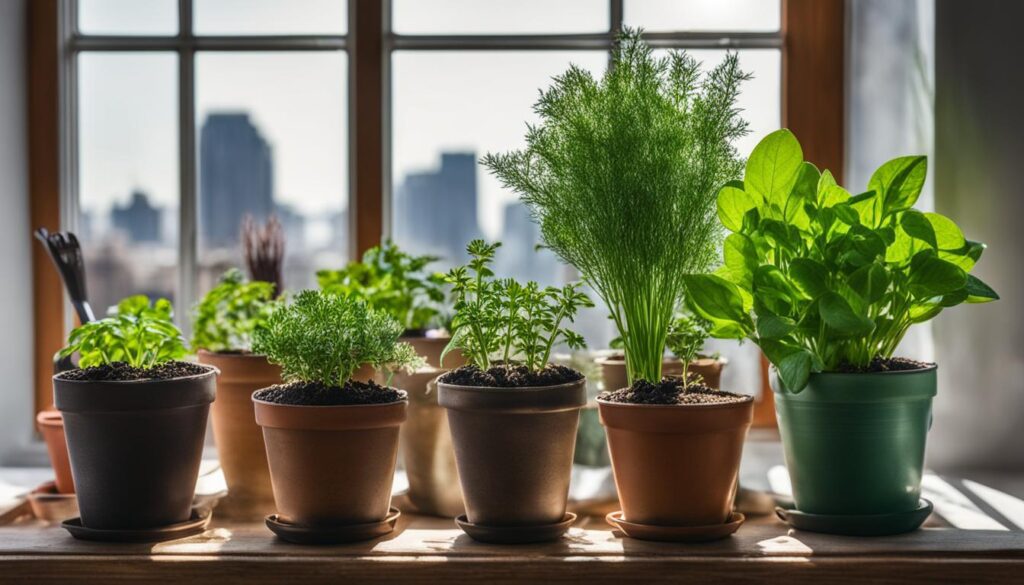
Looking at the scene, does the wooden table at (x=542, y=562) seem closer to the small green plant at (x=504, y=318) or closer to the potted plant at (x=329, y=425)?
the potted plant at (x=329, y=425)

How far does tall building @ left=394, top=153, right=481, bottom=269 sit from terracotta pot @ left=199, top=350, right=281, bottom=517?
0.47 metres

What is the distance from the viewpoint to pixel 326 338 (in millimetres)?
1064

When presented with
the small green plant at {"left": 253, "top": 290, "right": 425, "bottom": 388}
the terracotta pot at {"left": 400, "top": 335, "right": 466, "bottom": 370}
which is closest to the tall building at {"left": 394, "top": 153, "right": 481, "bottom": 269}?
the terracotta pot at {"left": 400, "top": 335, "right": 466, "bottom": 370}

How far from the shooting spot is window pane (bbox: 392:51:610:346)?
5.42ft

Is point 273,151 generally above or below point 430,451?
above

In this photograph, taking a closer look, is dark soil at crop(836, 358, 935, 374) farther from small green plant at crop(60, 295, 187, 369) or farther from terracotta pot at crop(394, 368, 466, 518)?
small green plant at crop(60, 295, 187, 369)

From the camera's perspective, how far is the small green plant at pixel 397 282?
1.38 metres

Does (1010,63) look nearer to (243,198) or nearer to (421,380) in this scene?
(421,380)

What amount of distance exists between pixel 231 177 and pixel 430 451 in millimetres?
692

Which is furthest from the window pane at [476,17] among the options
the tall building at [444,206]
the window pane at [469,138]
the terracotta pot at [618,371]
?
the terracotta pot at [618,371]

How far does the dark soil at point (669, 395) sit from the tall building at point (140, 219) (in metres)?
0.96

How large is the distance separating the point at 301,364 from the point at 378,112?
0.67 metres

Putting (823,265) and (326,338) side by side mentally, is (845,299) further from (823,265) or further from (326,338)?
(326,338)

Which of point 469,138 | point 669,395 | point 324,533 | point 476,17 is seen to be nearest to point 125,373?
point 324,533
